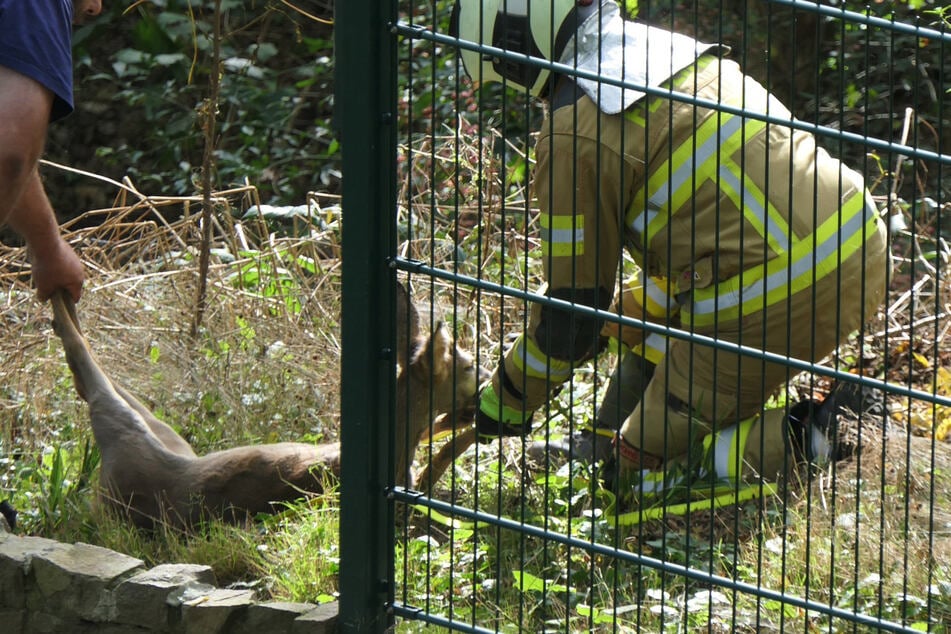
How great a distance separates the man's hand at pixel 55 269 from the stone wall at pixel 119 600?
2.98 ft

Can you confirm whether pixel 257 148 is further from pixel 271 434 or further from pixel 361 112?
pixel 361 112

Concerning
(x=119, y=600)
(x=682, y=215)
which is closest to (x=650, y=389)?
(x=682, y=215)

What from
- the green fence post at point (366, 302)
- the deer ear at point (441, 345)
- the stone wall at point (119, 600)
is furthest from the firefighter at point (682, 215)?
the stone wall at point (119, 600)

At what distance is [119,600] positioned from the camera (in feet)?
10.8

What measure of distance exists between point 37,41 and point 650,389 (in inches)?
75.9

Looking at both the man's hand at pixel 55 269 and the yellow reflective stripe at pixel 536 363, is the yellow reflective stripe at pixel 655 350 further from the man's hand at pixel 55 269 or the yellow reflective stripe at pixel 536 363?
the man's hand at pixel 55 269

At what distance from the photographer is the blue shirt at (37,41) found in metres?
3.46

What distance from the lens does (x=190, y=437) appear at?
462 centimetres

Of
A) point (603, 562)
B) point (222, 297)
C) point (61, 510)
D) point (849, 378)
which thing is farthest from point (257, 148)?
point (849, 378)

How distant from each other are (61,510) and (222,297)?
1333mm

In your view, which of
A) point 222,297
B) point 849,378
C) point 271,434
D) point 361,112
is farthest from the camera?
point 222,297

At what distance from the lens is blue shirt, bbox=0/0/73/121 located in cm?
346

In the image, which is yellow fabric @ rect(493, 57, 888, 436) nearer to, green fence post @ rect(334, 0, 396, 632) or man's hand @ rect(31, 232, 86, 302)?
green fence post @ rect(334, 0, 396, 632)

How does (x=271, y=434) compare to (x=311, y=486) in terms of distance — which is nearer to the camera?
(x=311, y=486)
